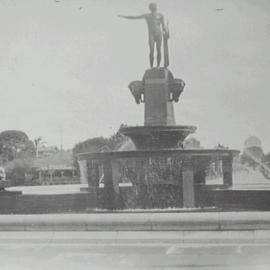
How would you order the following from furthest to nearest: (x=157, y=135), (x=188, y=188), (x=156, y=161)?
1. (x=157, y=135)
2. (x=156, y=161)
3. (x=188, y=188)

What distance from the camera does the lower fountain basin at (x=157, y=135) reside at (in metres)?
13.9

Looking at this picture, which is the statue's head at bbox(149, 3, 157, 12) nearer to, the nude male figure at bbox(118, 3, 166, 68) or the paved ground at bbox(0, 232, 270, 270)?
the nude male figure at bbox(118, 3, 166, 68)

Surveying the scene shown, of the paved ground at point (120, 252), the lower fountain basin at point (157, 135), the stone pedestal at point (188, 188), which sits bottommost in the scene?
the paved ground at point (120, 252)

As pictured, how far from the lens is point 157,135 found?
14.1 meters

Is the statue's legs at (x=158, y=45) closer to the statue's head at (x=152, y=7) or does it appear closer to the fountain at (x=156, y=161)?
the fountain at (x=156, y=161)

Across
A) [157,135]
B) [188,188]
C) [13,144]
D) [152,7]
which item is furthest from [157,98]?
[13,144]

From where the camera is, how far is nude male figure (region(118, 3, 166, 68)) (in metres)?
14.3

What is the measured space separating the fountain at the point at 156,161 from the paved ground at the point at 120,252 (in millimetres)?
3872

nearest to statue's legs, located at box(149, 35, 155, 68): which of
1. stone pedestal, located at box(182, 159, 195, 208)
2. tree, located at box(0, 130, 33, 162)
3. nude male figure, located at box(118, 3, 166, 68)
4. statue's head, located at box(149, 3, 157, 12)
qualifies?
nude male figure, located at box(118, 3, 166, 68)

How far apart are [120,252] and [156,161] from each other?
18.1ft

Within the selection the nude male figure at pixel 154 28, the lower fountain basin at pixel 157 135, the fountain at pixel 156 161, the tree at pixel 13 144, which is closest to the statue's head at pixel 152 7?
the nude male figure at pixel 154 28

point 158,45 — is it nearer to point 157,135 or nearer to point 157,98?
point 157,98

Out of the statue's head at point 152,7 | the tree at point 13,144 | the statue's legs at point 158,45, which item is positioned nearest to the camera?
the statue's head at point 152,7

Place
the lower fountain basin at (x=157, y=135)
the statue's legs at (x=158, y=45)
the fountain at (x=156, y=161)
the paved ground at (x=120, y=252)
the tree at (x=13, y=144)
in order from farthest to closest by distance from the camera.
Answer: the tree at (x=13, y=144)
the statue's legs at (x=158, y=45)
the lower fountain basin at (x=157, y=135)
the fountain at (x=156, y=161)
the paved ground at (x=120, y=252)
